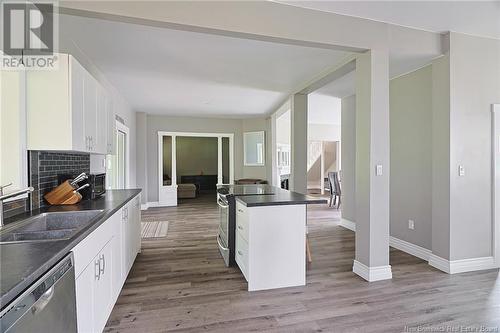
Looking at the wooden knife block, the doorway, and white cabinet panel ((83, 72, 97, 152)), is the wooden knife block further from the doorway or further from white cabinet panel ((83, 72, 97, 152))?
the doorway

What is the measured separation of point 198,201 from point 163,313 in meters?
6.33

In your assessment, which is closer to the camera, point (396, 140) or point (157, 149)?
point (396, 140)

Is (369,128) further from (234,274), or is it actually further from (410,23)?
(234,274)

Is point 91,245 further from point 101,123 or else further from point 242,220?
point 101,123

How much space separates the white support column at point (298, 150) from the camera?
4.77 m

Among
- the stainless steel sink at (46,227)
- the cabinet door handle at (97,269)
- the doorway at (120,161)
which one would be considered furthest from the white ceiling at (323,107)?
the cabinet door handle at (97,269)

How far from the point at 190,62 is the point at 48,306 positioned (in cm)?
316

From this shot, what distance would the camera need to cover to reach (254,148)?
8148 mm

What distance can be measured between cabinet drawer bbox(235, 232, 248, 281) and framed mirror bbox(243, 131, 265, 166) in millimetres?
5018

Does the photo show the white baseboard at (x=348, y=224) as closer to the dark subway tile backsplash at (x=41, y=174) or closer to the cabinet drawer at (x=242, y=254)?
the cabinet drawer at (x=242, y=254)

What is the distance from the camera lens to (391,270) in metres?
3.08

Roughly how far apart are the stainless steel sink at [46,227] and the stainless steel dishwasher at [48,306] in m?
0.31

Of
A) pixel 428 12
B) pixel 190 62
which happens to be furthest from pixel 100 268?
pixel 428 12

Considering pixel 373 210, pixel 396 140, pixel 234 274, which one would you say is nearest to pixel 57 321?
pixel 234 274
